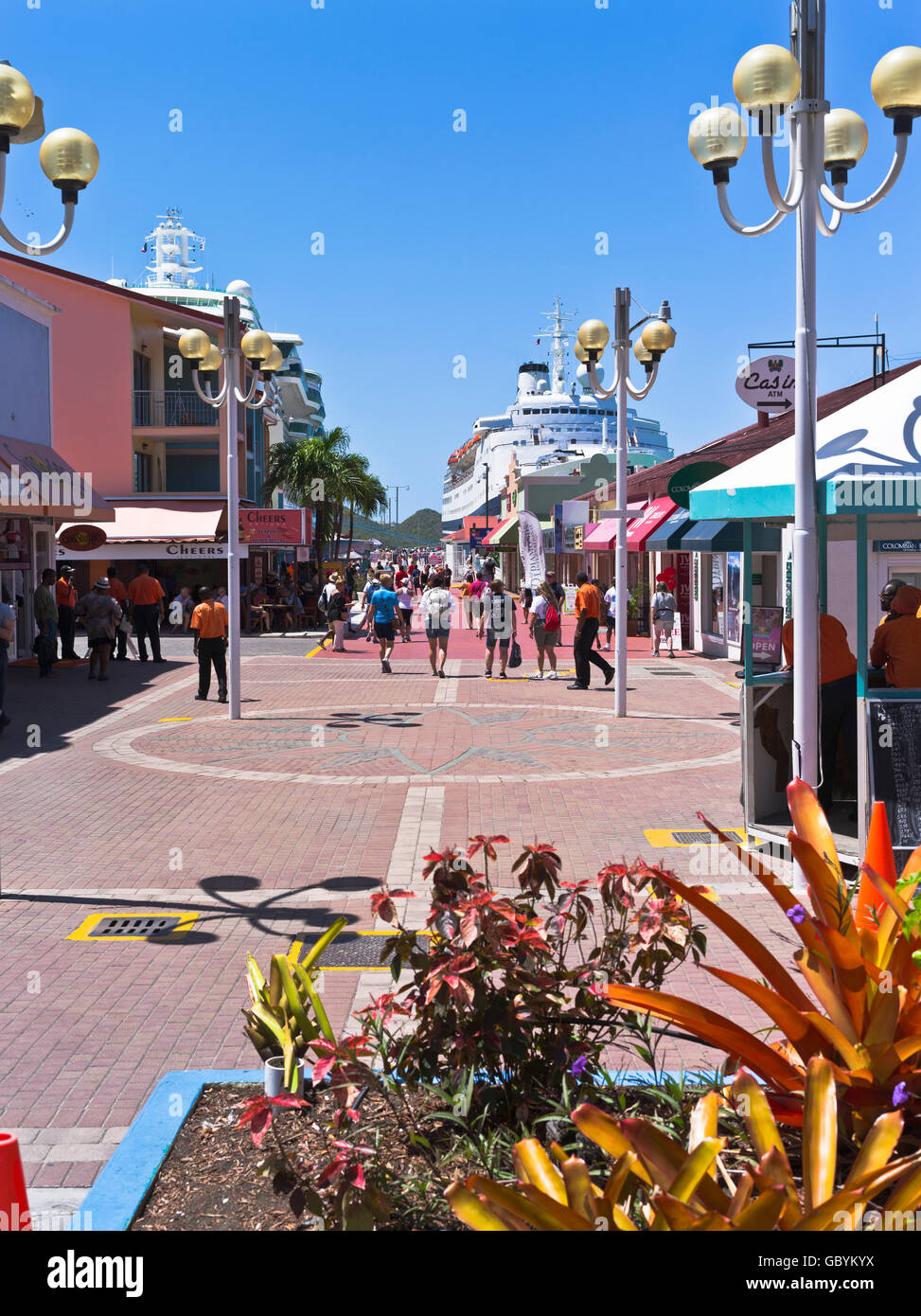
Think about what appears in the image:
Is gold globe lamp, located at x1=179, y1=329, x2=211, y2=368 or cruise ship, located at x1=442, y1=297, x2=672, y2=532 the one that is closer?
gold globe lamp, located at x1=179, y1=329, x2=211, y2=368

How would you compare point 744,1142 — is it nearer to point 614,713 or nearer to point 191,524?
point 614,713

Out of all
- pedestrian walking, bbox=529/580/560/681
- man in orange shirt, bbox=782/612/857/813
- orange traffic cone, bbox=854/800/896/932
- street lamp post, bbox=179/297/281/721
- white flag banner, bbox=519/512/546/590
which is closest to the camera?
orange traffic cone, bbox=854/800/896/932

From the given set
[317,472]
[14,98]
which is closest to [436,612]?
[14,98]

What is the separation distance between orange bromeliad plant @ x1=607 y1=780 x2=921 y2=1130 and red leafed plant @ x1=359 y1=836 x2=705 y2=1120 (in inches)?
7.6

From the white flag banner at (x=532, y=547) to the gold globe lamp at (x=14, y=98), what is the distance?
21.5 m

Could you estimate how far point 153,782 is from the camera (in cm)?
1159

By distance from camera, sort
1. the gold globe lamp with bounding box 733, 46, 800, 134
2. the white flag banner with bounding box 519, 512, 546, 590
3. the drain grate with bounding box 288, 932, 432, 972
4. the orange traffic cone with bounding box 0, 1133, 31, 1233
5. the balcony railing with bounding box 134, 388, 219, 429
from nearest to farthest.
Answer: the orange traffic cone with bounding box 0, 1133, 31, 1233 < the drain grate with bounding box 288, 932, 432, 972 < the gold globe lamp with bounding box 733, 46, 800, 134 < the white flag banner with bounding box 519, 512, 546, 590 < the balcony railing with bounding box 134, 388, 219, 429

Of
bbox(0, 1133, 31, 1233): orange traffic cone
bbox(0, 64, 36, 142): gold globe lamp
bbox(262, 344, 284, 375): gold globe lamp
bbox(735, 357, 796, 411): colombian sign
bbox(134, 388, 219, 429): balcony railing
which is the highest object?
bbox(134, 388, 219, 429): balcony railing

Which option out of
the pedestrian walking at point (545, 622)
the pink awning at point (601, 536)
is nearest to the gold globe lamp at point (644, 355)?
the pedestrian walking at point (545, 622)

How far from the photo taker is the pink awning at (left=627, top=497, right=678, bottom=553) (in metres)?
29.3

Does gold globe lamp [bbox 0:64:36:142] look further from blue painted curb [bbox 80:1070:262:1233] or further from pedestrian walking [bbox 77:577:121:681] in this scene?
pedestrian walking [bbox 77:577:121:681]

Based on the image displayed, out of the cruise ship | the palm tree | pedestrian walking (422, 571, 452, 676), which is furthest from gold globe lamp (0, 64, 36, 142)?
the cruise ship

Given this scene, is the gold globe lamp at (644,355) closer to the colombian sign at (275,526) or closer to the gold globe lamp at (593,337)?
the gold globe lamp at (593,337)

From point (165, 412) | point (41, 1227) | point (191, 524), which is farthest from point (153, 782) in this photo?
point (165, 412)
